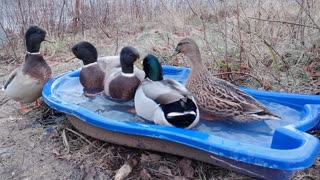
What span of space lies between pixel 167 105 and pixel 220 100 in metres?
0.39

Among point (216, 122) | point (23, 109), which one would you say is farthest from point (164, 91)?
point (23, 109)

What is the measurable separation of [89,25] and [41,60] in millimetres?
3247

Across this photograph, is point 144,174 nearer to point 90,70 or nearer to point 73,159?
point 73,159

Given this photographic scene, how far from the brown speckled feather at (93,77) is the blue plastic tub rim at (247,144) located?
34 cm

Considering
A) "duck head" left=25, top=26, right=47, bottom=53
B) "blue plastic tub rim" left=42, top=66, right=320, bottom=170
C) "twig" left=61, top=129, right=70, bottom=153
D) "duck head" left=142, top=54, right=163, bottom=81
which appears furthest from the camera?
"duck head" left=25, top=26, right=47, bottom=53

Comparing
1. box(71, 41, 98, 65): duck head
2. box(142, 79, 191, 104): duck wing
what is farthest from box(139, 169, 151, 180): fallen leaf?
box(71, 41, 98, 65): duck head

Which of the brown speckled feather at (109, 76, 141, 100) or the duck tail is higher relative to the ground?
the duck tail

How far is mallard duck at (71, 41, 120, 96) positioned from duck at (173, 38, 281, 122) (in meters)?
0.76

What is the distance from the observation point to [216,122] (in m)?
2.81

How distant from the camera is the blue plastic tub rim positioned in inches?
79.4

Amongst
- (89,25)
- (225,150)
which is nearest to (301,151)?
(225,150)

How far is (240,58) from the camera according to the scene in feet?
13.0

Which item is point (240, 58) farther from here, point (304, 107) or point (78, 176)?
point (78, 176)

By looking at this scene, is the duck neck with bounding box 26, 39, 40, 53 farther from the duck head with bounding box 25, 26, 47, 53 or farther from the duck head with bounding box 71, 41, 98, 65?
the duck head with bounding box 71, 41, 98, 65
